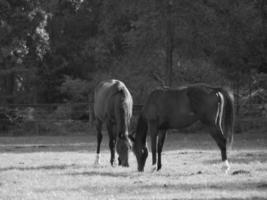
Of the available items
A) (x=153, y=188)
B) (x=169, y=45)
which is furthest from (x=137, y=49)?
(x=153, y=188)

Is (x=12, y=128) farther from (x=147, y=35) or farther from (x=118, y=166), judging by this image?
(x=118, y=166)

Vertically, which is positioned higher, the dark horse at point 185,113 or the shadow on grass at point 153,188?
the dark horse at point 185,113

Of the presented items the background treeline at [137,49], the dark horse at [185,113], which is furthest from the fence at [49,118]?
the dark horse at [185,113]

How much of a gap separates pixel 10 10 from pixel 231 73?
11760 mm

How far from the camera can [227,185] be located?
33.6 feet

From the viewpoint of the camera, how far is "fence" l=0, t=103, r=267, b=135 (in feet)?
102

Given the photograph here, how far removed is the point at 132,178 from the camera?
1177cm

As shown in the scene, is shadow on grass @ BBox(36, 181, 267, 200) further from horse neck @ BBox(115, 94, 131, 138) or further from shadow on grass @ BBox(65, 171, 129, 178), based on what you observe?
horse neck @ BBox(115, 94, 131, 138)

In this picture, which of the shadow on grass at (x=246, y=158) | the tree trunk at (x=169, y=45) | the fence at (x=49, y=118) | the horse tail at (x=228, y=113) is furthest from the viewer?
the fence at (x=49, y=118)

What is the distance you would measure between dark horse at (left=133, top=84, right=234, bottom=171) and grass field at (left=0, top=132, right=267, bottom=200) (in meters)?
0.61

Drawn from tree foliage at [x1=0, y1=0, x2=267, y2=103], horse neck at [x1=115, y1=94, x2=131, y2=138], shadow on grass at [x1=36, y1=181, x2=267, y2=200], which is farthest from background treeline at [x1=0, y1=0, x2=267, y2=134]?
shadow on grass at [x1=36, y1=181, x2=267, y2=200]

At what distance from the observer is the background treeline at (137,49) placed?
2770 cm

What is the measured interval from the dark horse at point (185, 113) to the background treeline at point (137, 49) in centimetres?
1456

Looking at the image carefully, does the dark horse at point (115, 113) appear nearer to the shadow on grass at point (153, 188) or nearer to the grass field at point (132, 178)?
the grass field at point (132, 178)
